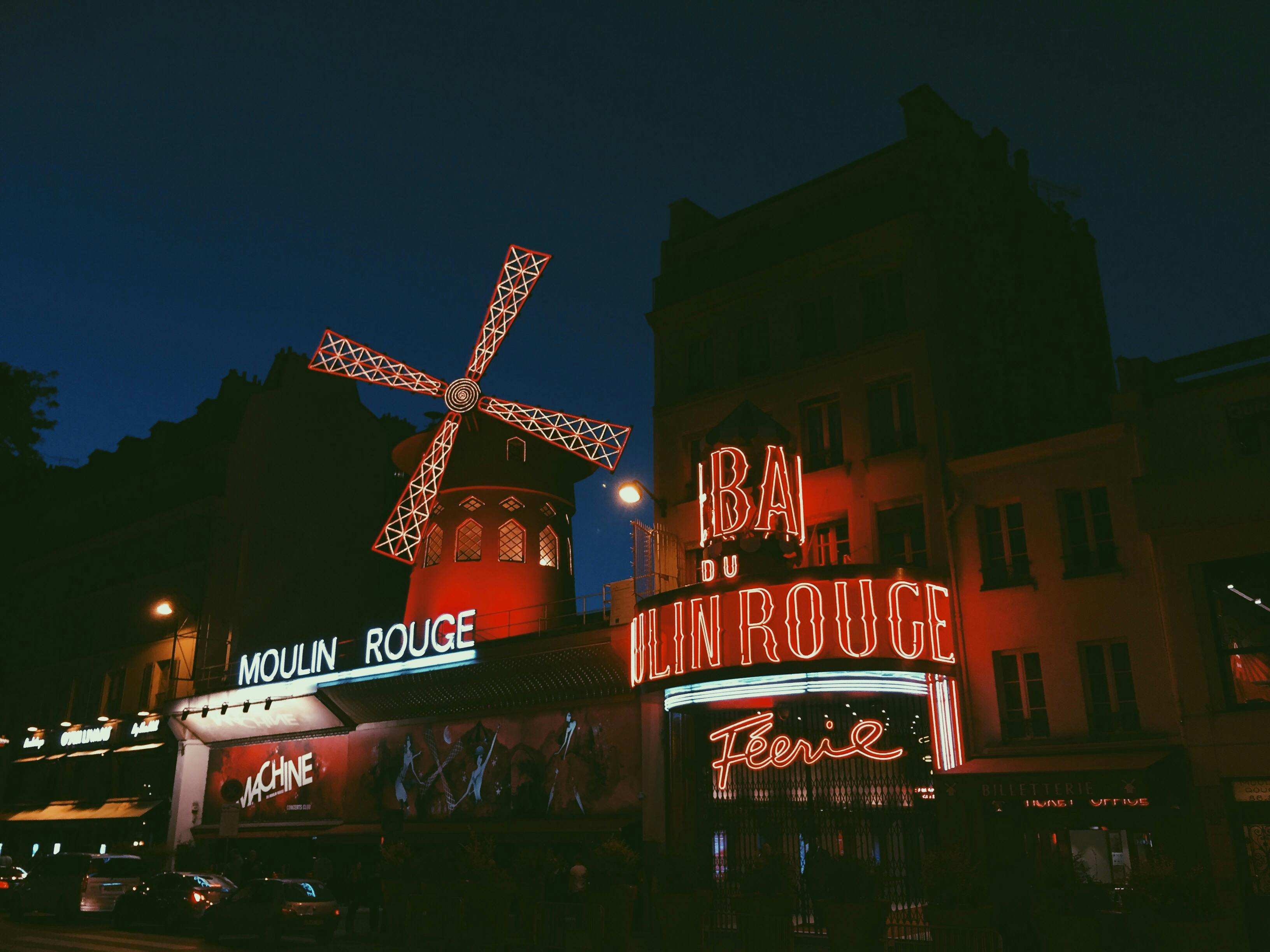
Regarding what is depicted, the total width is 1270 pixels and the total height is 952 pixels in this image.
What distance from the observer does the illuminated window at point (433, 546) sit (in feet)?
90.3

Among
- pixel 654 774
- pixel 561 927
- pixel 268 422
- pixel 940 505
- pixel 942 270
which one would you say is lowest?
pixel 561 927

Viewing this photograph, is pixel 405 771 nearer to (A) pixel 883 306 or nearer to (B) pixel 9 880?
(B) pixel 9 880

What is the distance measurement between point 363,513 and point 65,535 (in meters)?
13.7

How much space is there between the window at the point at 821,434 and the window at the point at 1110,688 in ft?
19.4

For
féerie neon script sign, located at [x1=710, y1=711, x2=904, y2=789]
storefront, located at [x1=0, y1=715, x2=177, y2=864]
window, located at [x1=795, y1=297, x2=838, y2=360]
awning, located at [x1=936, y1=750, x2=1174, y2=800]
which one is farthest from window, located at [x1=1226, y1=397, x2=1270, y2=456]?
storefront, located at [x1=0, y1=715, x2=177, y2=864]

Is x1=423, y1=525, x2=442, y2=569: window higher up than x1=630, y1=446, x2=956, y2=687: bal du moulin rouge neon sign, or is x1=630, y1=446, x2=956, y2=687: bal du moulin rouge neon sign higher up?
x1=423, y1=525, x2=442, y2=569: window

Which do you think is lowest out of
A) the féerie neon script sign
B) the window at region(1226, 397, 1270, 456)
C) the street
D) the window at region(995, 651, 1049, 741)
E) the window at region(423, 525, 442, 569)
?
the street

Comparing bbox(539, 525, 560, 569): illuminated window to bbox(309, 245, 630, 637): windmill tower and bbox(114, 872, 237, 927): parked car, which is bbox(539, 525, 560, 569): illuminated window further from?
bbox(114, 872, 237, 927): parked car

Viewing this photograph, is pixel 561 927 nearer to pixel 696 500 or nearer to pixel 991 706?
pixel 991 706

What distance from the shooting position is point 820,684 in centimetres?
1686

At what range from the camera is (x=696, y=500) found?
70.0 ft

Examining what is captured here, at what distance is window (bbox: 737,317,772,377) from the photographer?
2194cm

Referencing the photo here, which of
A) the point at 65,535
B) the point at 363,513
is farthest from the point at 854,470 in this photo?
the point at 65,535

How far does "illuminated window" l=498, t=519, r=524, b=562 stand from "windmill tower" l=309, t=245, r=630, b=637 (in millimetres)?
23
